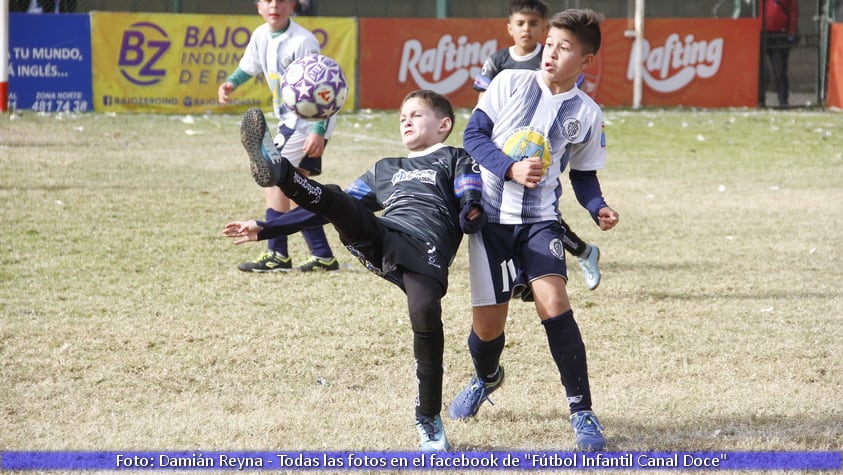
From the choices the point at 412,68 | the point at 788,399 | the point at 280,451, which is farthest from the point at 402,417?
the point at 412,68

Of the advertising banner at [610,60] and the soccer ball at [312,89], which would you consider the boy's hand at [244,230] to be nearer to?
the soccer ball at [312,89]

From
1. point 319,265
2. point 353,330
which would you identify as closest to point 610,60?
point 319,265

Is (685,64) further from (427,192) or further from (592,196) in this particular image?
(427,192)

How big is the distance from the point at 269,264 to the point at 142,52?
11247mm

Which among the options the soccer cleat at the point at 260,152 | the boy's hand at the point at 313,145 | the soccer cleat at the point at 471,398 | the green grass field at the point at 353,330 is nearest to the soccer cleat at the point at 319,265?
the green grass field at the point at 353,330

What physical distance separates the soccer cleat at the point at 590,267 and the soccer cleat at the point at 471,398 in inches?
95.0

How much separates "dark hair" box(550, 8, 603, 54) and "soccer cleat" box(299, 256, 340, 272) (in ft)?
11.8

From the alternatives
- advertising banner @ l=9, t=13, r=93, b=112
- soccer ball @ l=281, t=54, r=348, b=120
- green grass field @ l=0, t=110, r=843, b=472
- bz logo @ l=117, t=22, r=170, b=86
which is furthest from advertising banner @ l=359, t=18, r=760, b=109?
soccer ball @ l=281, t=54, r=348, b=120

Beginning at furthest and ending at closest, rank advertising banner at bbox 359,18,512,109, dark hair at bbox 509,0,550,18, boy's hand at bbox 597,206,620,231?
advertising banner at bbox 359,18,512,109 → dark hair at bbox 509,0,550,18 → boy's hand at bbox 597,206,620,231

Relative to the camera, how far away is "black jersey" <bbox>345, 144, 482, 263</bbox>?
14.1 feet

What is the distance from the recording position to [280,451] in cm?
421

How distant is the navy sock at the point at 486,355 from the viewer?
4.68m

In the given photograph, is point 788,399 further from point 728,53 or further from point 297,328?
point 728,53

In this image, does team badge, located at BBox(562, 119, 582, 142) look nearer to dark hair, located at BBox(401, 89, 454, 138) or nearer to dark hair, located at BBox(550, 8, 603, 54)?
dark hair, located at BBox(550, 8, 603, 54)
